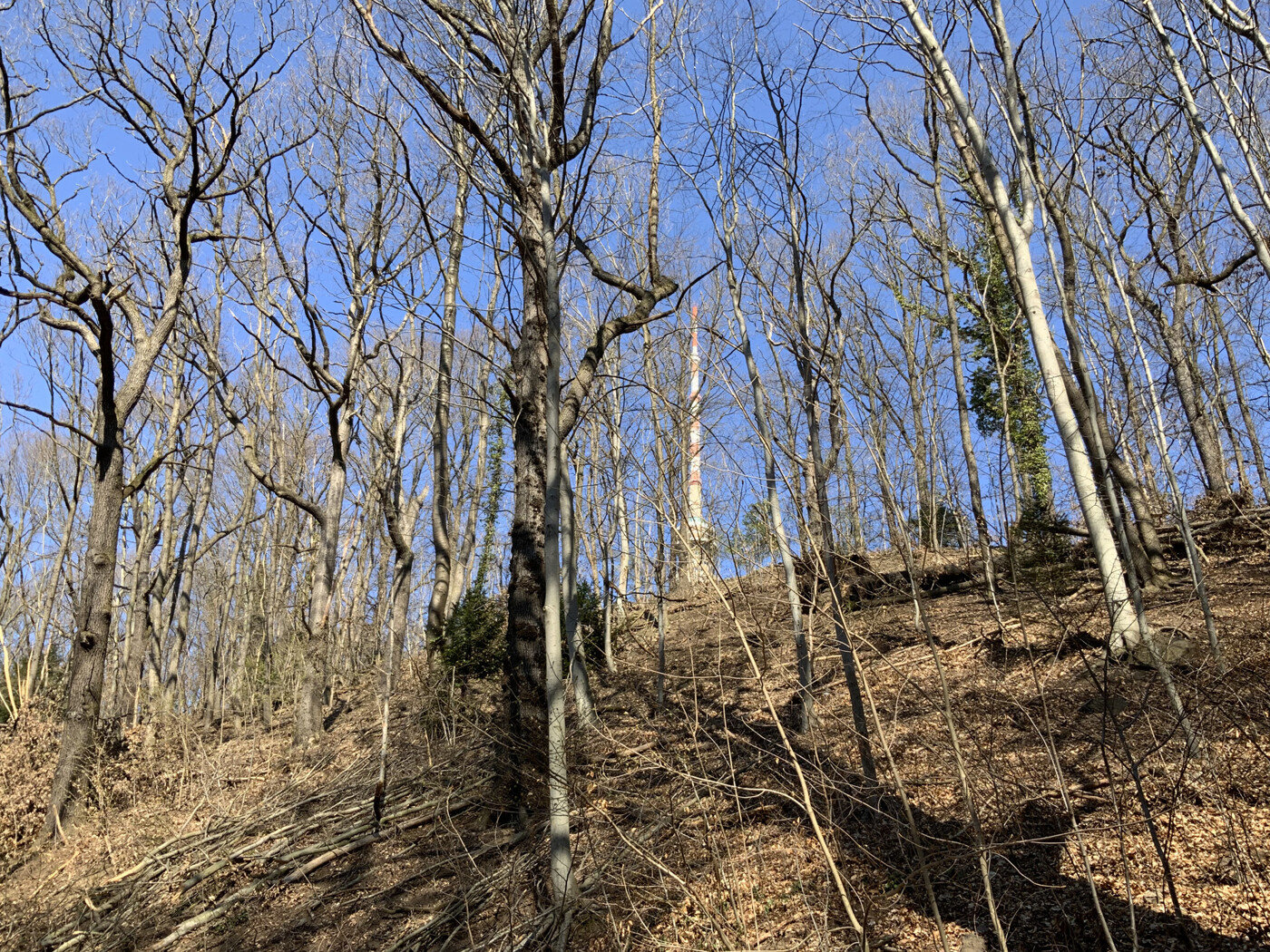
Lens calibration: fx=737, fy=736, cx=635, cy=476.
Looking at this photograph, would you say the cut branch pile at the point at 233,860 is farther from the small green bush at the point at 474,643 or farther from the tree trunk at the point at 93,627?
the tree trunk at the point at 93,627

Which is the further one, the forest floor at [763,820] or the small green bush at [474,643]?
the small green bush at [474,643]

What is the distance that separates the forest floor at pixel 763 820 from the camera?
354cm

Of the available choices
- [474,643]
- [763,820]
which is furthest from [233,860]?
[763,820]

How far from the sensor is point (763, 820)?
5.44 meters

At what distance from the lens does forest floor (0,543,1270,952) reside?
3535 millimetres

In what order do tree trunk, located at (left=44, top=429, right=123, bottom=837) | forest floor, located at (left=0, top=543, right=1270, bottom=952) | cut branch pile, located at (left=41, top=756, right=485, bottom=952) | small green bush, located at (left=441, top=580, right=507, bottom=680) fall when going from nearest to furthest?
forest floor, located at (left=0, top=543, right=1270, bottom=952)
cut branch pile, located at (left=41, top=756, right=485, bottom=952)
tree trunk, located at (left=44, top=429, right=123, bottom=837)
small green bush, located at (left=441, top=580, right=507, bottom=680)

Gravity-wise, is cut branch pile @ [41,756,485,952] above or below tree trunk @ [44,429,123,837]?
below

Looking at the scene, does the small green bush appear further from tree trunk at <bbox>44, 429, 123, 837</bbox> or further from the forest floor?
tree trunk at <bbox>44, 429, 123, 837</bbox>

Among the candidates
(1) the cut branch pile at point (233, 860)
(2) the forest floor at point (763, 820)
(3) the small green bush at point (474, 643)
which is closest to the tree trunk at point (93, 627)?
(2) the forest floor at point (763, 820)

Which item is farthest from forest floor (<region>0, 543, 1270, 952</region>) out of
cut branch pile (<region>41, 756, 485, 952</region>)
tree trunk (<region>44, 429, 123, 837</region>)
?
tree trunk (<region>44, 429, 123, 837</region>)

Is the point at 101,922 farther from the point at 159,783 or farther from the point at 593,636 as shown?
the point at 593,636

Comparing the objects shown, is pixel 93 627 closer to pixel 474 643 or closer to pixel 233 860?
pixel 233 860

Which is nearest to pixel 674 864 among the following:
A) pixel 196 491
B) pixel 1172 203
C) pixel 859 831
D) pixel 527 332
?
pixel 859 831

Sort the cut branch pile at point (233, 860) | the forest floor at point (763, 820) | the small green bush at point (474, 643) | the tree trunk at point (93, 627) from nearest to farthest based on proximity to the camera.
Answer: the forest floor at point (763, 820), the cut branch pile at point (233, 860), the tree trunk at point (93, 627), the small green bush at point (474, 643)
